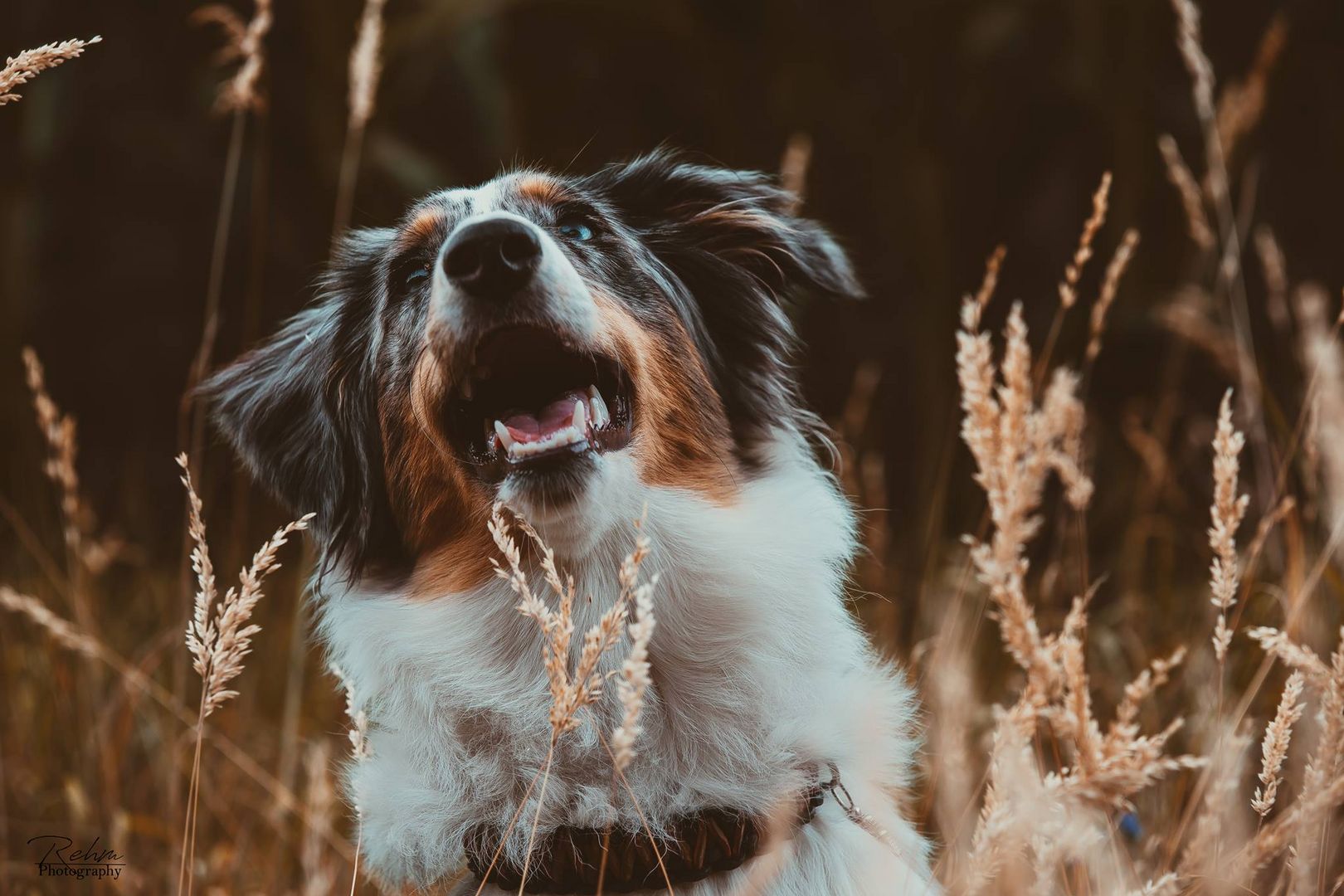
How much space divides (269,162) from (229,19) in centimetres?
291

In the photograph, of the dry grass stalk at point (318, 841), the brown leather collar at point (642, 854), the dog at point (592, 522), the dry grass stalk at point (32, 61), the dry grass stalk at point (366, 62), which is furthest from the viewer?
the dry grass stalk at point (366, 62)

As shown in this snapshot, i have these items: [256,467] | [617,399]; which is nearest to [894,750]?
[617,399]

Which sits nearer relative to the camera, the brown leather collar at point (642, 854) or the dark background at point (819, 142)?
the brown leather collar at point (642, 854)

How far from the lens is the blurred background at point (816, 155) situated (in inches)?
192

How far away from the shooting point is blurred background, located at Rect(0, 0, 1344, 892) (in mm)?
4883

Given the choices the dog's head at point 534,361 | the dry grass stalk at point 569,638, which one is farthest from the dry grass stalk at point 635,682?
the dog's head at point 534,361

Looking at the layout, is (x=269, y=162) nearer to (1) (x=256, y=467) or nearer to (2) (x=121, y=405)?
(2) (x=121, y=405)

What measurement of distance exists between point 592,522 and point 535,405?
0.38 m

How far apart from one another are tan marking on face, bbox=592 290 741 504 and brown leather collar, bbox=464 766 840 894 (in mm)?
688

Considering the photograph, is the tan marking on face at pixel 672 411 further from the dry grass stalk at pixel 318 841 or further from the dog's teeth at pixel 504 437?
the dry grass stalk at pixel 318 841

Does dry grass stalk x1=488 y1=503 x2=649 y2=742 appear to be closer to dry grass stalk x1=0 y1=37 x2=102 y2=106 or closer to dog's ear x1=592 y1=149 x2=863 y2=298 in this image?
dry grass stalk x1=0 y1=37 x2=102 y2=106

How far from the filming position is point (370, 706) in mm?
2463

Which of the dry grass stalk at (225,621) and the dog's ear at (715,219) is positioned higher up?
the dog's ear at (715,219)

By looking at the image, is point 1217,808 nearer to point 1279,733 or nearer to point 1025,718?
point 1279,733
